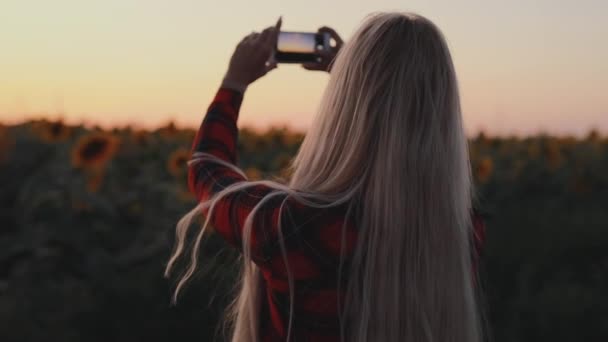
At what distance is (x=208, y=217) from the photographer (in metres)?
1.55

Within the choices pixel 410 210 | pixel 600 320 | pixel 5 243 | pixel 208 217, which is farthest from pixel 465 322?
pixel 5 243

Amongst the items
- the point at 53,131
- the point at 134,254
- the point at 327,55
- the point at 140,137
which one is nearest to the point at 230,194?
the point at 327,55

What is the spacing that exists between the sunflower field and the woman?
1.54 m

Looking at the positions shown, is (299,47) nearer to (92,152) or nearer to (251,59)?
(251,59)

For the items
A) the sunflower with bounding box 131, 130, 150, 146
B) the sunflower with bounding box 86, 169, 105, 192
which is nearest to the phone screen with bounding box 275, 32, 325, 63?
the sunflower with bounding box 86, 169, 105, 192

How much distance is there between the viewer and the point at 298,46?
1791mm

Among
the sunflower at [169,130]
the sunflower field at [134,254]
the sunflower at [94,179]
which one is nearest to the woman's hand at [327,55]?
the sunflower field at [134,254]

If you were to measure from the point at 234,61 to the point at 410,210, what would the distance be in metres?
0.45

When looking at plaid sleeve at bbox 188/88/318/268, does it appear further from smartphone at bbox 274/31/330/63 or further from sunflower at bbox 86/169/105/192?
sunflower at bbox 86/169/105/192

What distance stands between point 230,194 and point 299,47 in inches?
14.7

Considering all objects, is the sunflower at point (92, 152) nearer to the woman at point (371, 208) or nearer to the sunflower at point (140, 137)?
the sunflower at point (140, 137)

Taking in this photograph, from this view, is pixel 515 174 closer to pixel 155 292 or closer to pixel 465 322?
pixel 155 292

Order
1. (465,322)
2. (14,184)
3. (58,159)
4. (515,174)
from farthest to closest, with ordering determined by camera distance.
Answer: (515,174) < (58,159) < (14,184) < (465,322)

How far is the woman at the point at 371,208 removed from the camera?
5.00ft
